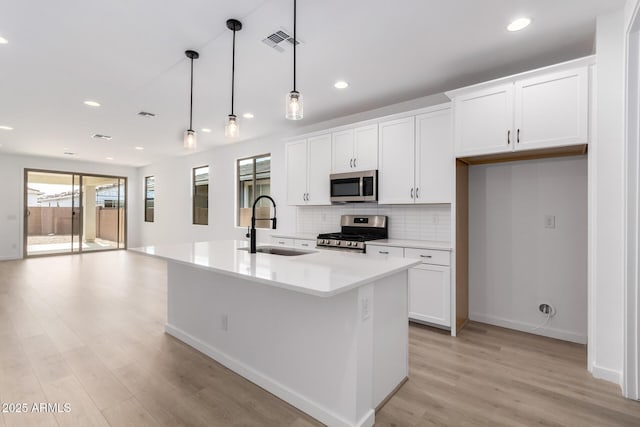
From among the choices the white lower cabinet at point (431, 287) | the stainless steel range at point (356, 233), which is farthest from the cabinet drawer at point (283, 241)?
the white lower cabinet at point (431, 287)

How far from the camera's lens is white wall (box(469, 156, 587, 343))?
3.02 m

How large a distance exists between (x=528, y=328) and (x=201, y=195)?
6.76 meters

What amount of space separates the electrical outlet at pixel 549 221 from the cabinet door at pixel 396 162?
133 cm

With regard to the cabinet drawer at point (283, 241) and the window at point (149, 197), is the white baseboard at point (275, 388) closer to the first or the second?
the cabinet drawer at point (283, 241)

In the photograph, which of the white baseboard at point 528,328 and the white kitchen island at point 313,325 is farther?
the white baseboard at point 528,328

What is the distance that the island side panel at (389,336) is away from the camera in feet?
6.44

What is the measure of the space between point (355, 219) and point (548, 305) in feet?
7.75

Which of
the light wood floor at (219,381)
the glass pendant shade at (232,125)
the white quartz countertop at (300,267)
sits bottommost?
the light wood floor at (219,381)

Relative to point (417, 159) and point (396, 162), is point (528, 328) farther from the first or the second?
point (396, 162)

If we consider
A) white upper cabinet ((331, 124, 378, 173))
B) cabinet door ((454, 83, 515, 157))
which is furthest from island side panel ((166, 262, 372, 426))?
white upper cabinet ((331, 124, 378, 173))

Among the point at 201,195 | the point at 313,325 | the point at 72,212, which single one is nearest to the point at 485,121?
the point at 313,325

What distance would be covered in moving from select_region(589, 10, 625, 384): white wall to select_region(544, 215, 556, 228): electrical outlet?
80 centimetres

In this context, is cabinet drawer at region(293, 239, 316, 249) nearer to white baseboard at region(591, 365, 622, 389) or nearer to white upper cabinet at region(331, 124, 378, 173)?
white upper cabinet at region(331, 124, 378, 173)

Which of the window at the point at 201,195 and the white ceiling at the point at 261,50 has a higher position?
the white ceiling at the point at 261,50
